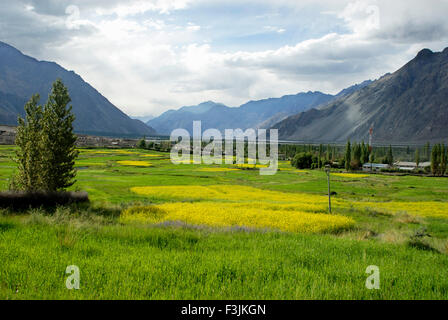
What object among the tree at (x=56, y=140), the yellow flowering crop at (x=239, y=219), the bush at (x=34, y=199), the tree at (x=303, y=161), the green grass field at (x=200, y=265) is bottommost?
the tree at (x=303, y=161)

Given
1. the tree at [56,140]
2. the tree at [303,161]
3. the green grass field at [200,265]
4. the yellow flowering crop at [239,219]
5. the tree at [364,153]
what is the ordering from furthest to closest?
1. the tree at [364,153]
2. the tree at [303,161]
3. the tree at [56,140]
4. the yellow flowering crop at [239,219]
5. the green grass field at [200,265]

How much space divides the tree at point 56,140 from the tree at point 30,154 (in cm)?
76

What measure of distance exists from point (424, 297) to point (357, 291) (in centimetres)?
131

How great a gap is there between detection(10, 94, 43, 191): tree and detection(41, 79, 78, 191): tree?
76cm

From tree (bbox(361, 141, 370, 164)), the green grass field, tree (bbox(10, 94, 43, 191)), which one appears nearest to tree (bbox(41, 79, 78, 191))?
tree (bbox(10, 94, 43, 191))

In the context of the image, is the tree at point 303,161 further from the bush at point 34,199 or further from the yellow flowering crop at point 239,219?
the bush at point 34,199

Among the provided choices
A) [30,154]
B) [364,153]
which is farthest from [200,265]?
[364,153]

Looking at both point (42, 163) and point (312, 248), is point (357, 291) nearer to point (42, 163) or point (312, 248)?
point (312, 248)

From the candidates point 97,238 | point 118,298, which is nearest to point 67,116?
point 97,238

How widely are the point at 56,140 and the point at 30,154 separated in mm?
2793

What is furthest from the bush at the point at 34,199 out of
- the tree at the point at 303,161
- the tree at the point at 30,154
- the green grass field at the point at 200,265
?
the tree at the point at 303,161

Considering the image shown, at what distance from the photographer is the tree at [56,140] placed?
30.4m

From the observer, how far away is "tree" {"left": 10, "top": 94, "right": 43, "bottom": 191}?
3041cm

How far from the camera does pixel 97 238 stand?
9.82 m
